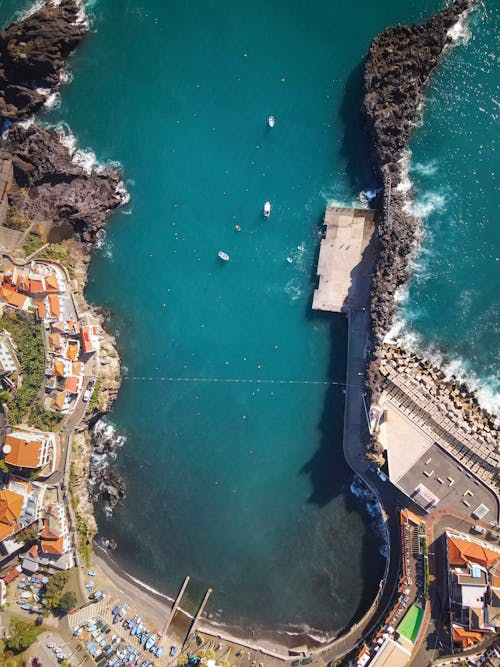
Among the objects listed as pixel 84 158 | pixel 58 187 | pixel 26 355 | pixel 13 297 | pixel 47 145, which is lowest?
pixel 26 355

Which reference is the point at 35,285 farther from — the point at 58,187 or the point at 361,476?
the point at 361,476

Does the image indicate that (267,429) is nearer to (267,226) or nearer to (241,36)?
(267,226)

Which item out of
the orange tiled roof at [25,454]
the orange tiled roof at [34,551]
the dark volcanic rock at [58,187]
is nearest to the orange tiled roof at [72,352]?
the orange tiled roof at [25,454]

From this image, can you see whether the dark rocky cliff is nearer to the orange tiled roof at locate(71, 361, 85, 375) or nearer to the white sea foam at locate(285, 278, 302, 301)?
the orange tiled roof at locate(71, 361, 85, 375)

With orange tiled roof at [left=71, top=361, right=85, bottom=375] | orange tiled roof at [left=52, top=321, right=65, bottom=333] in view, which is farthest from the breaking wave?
orange tiled roof at [left=71, top=361, right=85, bottom=375]

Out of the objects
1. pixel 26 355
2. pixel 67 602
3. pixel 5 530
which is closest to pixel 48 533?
pixel 5 530

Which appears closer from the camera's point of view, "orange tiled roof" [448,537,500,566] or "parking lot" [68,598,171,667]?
"orange tiled roof" [448,537,500,566]
